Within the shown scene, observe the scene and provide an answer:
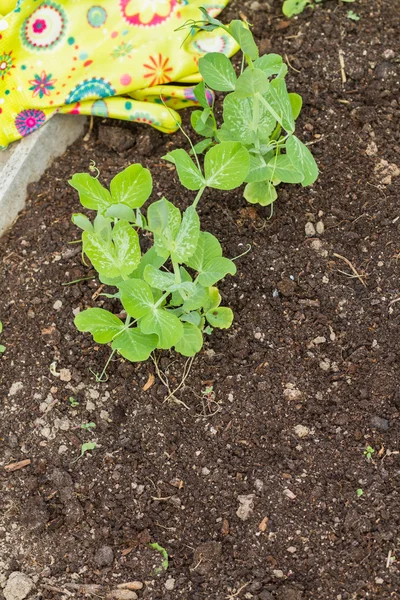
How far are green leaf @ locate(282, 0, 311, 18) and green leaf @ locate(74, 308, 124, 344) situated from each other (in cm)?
135

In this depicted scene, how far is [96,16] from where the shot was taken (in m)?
2.22

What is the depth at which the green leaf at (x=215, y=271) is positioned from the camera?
163 centimetres

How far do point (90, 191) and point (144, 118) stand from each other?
2.66ft

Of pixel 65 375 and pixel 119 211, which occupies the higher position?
A: pixel 119 211

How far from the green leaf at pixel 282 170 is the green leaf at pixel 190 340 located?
0.46 m

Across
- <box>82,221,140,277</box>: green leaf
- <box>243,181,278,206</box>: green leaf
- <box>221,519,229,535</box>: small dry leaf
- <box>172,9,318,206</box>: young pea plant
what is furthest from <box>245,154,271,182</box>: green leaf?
<box>221,519,229,535</box>: small dry leaf

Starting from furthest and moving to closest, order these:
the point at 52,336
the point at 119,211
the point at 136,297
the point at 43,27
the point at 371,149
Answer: the point at 43,27 → the point at 371,149 → the point at 52,336 → the point at 136,297 → the point at 119,211

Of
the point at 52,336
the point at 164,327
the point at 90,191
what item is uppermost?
the point at 90,191

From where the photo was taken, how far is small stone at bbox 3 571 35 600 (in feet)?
5.49

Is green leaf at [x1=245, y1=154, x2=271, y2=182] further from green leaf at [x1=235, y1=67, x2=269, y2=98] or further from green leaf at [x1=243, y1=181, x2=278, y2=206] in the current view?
green leaf at [x1=235, y1=67, x2=269, y2=98]

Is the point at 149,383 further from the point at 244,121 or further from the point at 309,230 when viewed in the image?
the point at 244,121

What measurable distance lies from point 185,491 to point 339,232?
0.86m

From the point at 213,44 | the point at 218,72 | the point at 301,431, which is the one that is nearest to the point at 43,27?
the point at 213,44

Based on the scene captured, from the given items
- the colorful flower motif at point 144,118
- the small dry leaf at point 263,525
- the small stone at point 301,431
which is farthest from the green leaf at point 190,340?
the colorful flower motif at point 144,118
